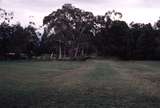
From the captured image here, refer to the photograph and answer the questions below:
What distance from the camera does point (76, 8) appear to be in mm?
71938

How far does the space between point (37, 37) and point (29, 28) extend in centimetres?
285

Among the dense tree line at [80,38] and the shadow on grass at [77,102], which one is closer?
the shadow on grass at [77,102]

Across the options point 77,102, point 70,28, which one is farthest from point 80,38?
point 77,102

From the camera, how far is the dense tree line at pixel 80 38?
2672 inches

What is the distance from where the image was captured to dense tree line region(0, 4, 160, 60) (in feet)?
223

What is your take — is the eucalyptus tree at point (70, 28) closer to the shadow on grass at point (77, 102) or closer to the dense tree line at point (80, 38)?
the dense tree line at point (80, 38)

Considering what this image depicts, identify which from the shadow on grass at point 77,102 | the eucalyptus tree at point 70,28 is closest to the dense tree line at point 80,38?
the eucalyptus tree at point 70,28

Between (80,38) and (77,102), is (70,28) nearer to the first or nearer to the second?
(80,38)

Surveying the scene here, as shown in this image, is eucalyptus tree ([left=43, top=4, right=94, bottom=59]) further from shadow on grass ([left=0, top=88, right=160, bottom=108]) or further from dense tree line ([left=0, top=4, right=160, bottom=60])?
shadow on grass ([left=0, top=88, right=160, bottom=108])

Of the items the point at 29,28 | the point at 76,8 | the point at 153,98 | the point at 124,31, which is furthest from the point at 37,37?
the point at 153,98

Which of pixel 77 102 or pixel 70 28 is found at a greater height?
pixel 70 28

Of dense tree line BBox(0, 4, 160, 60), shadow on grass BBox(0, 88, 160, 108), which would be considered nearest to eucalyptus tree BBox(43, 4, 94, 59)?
dense tree line BBox(0, 4, 160, 60)

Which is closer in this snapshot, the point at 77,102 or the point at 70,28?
the point at 77,102

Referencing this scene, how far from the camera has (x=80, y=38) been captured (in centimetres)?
7106
